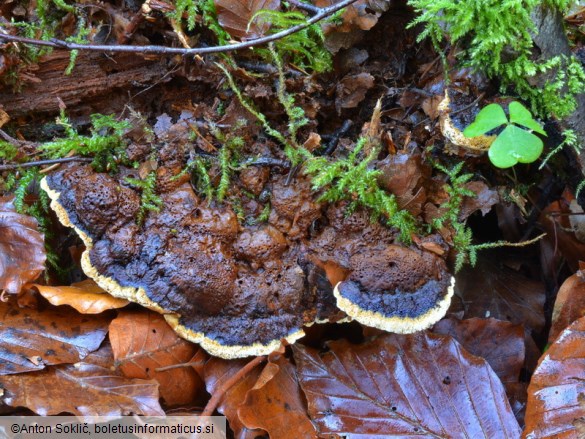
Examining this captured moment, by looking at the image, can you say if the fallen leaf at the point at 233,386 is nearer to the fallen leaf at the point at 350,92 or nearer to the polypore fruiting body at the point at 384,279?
the polypore fruiting body at the point at 384,279

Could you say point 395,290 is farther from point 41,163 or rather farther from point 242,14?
point 41,163

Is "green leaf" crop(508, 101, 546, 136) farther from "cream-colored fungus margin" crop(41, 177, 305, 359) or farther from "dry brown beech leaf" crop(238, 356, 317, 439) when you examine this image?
"dry brown beech leaf" crop(238, 356, 317, 439)

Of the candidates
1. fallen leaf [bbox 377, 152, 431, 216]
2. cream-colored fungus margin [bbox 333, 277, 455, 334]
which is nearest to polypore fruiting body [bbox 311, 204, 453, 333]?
cream-colored fungus margin [bbox 333, 277, 455, 334]

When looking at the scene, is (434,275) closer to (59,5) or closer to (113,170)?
(113,170)

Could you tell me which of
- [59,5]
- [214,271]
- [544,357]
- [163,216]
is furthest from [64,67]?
[544,357]

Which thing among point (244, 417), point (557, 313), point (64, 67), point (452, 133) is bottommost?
point (244, 417)
